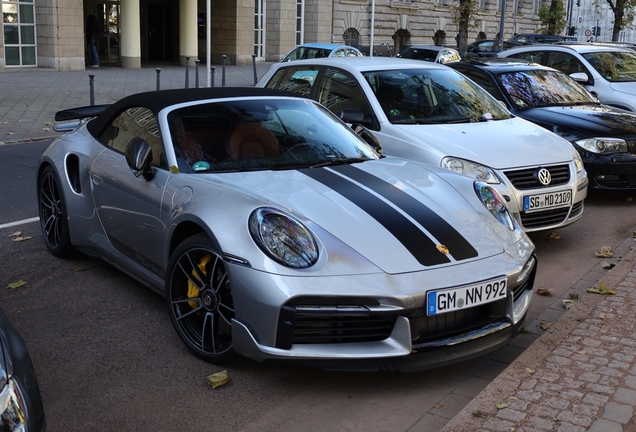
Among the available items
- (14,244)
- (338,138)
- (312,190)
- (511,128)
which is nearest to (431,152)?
(511,128)

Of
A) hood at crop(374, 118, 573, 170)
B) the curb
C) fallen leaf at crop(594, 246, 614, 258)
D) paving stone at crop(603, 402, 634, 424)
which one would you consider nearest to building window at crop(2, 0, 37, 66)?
hood at crop(374, 118, 573, 170)

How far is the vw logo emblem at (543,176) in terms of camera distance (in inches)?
268

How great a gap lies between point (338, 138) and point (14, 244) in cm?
307

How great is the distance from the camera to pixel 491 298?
4129 mm

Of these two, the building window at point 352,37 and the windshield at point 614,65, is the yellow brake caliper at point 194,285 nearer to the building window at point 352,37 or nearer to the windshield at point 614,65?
the windshield at point 614,65

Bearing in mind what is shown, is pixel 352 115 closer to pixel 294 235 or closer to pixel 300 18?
pixel 294 235

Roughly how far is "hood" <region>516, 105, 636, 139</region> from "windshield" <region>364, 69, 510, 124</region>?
106 centimetres

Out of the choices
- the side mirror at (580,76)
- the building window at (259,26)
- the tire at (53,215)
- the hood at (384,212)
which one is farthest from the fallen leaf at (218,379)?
the building window at (259,26)

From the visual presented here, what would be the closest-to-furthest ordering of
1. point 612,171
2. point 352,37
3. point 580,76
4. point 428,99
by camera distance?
1. point 428,99
2. point 612,171
3. point 580,76
4. point 352,37

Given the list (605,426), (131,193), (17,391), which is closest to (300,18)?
Answer: (131,193)

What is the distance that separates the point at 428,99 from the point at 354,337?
4.33 metres

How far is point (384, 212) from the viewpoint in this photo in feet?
14.2

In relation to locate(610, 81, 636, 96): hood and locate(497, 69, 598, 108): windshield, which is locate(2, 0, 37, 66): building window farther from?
locate(497, 69, 598, 108): windshield

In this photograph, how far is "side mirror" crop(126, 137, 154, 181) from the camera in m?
4.84
